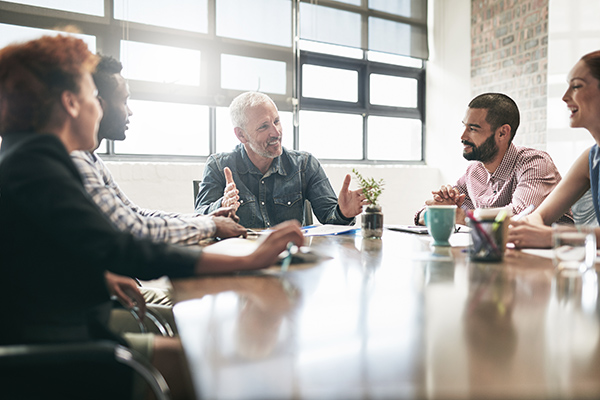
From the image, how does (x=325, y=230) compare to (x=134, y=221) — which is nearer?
(x=134, y=221)

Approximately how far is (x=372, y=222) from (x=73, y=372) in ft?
3.95

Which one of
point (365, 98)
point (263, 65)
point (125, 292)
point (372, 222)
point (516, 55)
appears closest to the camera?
point (125, 292)

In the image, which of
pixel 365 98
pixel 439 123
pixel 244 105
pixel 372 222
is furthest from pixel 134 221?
pixel 439 123

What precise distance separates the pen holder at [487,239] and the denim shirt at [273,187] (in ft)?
4.43

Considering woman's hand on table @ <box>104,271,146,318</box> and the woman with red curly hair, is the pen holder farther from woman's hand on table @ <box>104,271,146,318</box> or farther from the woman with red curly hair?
woman's hand on table @ <box>104,271,146,318</box>

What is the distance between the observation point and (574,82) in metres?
1.82

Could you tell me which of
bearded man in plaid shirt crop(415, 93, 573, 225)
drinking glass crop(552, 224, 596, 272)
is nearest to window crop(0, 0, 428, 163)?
bearded man in plaid shirt crop(415, 93, 573, 225)

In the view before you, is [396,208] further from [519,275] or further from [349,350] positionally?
[349,350]

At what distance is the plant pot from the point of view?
1.82m

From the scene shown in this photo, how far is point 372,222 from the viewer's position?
182cm

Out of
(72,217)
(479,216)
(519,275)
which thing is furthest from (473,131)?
(72,217)

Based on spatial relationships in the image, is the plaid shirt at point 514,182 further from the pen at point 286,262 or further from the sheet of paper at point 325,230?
the pen at point 286,262

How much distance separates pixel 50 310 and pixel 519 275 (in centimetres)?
94

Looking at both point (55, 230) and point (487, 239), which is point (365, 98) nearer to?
point (487, 239)
